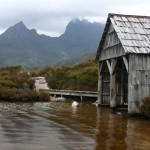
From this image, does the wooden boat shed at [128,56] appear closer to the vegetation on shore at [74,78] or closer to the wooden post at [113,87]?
the wooden post at [113,87]

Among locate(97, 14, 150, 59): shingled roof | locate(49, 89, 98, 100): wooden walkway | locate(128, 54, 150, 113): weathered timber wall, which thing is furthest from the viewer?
locate(49, 89, 98, 100): wooden walkway

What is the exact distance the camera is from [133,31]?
3008cm

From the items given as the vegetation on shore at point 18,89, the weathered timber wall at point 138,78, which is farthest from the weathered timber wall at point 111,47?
the vegetation on shore at point 18,89

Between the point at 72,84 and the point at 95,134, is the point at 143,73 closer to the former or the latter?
the point at 95,134

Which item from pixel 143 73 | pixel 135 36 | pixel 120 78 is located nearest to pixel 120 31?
pixel 135 36

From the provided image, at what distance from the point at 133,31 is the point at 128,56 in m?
2.26

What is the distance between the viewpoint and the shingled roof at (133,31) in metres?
28.3

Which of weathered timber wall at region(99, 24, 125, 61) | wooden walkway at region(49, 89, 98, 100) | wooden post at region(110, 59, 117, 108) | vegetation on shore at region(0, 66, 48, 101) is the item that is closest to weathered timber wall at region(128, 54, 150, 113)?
weathered timber wall at region(99, 24, 125, 61)

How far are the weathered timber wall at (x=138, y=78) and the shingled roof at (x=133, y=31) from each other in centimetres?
55

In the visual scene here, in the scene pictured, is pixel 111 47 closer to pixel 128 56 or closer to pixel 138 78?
pixel 128 56

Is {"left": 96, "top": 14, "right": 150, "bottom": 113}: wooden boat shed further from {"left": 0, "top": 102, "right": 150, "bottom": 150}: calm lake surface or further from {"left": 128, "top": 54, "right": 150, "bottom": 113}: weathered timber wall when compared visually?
{"left": 0, "top": 102, "right": 150, "bottom": 150}: calm lake surface

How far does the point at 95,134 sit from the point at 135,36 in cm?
1369

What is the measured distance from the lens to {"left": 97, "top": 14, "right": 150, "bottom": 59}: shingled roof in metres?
28.3

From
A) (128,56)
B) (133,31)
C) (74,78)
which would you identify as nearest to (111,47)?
(133,31)
